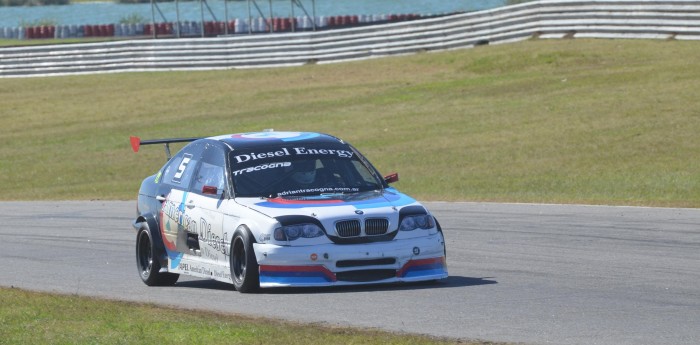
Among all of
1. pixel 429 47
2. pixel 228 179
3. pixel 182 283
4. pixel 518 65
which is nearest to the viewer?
pixel 228 179

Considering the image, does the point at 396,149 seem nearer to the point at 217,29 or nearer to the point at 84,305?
the point at 84,305

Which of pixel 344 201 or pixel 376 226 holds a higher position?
pixel 344 201

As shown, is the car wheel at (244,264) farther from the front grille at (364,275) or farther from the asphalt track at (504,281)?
the front grille at (364,275)

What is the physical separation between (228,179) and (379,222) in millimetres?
1529

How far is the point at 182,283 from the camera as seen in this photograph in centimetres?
1210

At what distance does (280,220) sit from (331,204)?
0.48 m

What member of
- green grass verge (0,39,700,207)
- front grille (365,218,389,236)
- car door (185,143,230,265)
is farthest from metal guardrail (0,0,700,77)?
front grille (365,218,389,236)

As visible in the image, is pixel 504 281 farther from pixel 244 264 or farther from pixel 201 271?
pixel 201 271

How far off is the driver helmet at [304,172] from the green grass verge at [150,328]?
6.04ft

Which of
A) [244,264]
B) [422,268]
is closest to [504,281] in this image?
[422,268]

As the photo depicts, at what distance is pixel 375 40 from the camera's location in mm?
41000

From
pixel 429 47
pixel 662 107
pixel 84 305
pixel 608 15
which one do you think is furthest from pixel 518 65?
pixel 84 305

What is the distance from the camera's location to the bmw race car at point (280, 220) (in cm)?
1015

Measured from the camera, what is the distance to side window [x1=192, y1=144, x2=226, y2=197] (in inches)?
436
